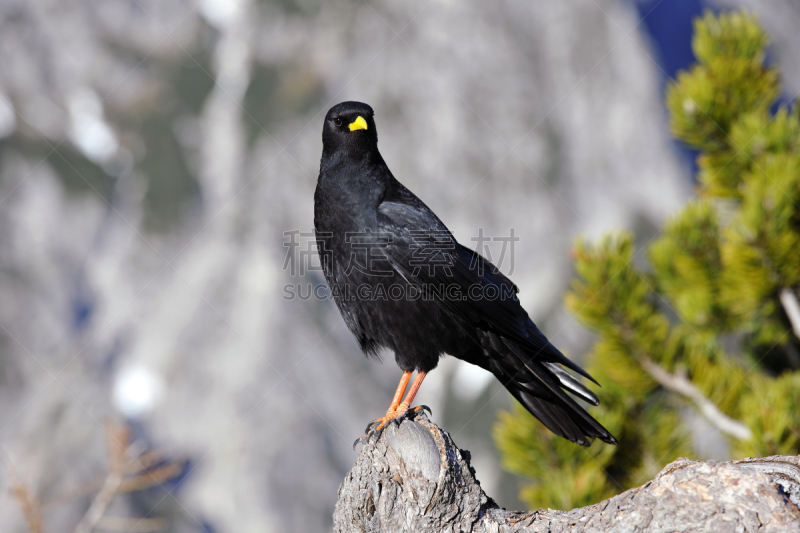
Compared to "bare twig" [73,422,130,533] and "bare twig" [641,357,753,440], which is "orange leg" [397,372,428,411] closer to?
"bare twig" [641,357,753,440]

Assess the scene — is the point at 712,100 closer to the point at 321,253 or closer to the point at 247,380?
the point at 321,253

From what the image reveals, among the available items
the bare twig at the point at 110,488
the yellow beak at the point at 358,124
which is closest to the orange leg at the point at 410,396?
the yellow beak at the point at 358,124

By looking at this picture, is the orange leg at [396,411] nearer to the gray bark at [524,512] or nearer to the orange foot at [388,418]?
the orange foot at [388,418]

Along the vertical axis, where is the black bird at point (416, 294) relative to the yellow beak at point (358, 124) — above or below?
below

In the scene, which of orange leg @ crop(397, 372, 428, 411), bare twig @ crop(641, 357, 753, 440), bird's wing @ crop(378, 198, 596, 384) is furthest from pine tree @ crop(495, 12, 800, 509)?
orange leg @ crop(397, 372, 428, 411)

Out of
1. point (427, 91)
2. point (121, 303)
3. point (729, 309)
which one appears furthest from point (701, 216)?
point (121, 303)

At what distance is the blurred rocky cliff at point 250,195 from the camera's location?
14.8m

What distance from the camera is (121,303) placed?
1650 cm

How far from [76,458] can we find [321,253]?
14.4 meters

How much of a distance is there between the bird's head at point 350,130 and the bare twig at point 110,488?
238cm

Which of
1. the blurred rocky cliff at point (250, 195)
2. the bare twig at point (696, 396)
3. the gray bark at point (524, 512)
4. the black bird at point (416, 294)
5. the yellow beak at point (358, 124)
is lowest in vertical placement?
the gray bark at point (524, 512)

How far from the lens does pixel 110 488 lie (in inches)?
130

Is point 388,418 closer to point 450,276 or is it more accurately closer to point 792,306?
point 450,276

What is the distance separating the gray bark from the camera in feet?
4.93
